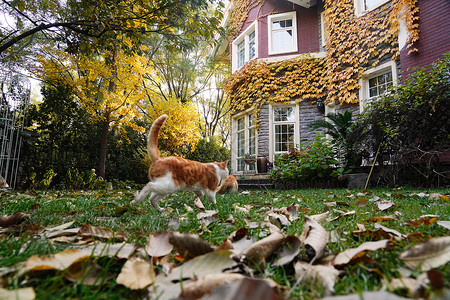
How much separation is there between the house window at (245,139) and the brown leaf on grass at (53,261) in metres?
11.0

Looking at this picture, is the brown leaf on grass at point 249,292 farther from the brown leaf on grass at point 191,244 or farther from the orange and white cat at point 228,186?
the orange and white cat at point 228,186

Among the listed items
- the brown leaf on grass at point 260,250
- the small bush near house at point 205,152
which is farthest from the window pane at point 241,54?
the brown leaf on grass at point 260,250

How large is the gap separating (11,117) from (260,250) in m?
9.41

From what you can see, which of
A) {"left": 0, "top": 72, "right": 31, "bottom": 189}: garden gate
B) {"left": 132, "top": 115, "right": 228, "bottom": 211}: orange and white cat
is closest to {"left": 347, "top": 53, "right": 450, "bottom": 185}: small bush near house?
{"left": 132, "top": 115, "right": 228, "bottom": 211}: orange and white cat

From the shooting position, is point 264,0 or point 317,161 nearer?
point 317,161

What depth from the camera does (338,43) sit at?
963 centimetres

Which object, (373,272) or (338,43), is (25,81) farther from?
(338,43)

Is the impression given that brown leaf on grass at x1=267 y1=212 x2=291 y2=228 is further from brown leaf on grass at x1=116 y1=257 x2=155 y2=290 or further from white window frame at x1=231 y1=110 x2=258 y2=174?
white window frame at x1=231 y1=110 x2=258 y2=174

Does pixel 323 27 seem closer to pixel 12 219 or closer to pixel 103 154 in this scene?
pixel 103 154

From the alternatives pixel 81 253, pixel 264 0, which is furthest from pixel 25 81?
pixel 264 0

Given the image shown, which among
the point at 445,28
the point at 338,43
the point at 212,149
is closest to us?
the point at 445,28

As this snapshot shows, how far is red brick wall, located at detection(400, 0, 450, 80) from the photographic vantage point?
21.4ft

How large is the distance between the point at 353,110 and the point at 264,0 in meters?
7.42

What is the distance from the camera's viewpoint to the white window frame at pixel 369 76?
307 inches
